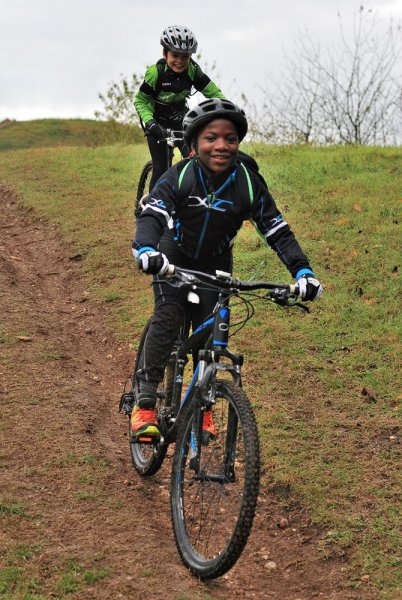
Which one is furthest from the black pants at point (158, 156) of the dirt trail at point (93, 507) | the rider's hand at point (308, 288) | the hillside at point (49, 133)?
the hillside at point (49, 133)

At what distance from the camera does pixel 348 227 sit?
11.6m

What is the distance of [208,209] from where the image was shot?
5.01m

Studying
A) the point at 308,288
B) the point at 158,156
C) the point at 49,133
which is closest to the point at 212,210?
the point at 308,288

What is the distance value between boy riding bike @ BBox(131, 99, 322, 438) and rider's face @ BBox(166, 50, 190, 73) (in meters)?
4.58

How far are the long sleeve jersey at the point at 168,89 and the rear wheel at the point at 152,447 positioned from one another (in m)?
4.82

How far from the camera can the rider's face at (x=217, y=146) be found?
16.4 ft

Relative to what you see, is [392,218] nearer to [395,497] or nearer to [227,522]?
[395,497]

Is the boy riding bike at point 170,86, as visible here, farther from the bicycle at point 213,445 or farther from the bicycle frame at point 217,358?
the bicycle frame at point 217,358

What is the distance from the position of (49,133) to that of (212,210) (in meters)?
29.1

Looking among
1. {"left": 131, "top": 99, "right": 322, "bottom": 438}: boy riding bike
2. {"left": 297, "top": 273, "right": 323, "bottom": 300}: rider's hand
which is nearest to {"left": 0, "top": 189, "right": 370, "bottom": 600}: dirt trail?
{"left": 131, "top": 99, "right": 322, "bottom": 438}: boy riding bike

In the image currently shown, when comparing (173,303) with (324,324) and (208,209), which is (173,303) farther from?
(324,324)

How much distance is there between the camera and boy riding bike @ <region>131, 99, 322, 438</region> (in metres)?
4.98

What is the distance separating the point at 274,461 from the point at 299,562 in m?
1.14

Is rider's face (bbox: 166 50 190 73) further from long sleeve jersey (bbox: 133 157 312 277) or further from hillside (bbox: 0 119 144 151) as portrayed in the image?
hillside (bbox: 0 119 144 151)
